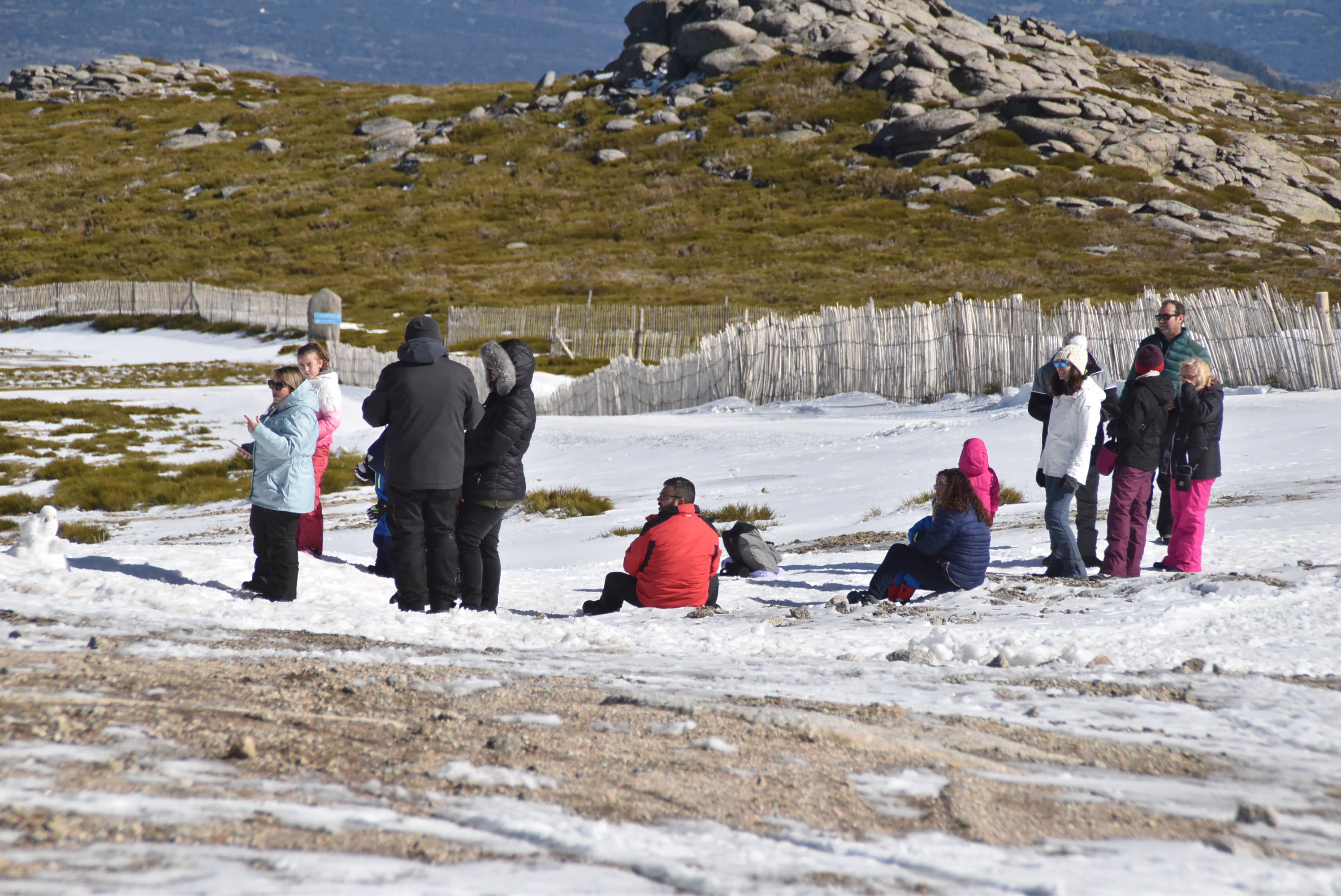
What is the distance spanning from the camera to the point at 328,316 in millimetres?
20750

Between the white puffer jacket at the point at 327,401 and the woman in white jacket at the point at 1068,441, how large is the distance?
4.41 m

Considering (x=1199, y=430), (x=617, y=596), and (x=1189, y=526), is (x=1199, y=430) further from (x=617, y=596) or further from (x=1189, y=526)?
(x=617, y=596)

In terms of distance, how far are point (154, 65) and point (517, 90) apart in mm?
40067

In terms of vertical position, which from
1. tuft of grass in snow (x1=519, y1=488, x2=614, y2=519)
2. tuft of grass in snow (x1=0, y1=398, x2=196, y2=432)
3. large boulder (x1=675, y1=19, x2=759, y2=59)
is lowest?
tuft of grass in snow (x1=519, y1=488, x2=614, y2=519)

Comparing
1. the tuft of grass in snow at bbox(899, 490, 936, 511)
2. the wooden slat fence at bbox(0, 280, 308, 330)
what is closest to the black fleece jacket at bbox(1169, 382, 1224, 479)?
the tuft of grass in snow at bbox(899, 490, 936, 511)

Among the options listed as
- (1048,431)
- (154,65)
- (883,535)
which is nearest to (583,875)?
(1048,431)

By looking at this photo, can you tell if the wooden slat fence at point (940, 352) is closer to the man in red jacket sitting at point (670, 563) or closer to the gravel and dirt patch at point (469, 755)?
the man in red jacket sitting at point (670, 563)

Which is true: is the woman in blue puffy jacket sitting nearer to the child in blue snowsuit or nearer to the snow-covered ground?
the snow-covered ground

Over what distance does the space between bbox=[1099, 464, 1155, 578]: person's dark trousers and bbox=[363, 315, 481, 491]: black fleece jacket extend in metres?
3.89

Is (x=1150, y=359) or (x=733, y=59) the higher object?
(x=733, y=59)

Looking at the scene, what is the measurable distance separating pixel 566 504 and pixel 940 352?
7.81m

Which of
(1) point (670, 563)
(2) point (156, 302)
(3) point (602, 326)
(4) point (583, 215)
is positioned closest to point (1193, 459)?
(1) point (670, 563)

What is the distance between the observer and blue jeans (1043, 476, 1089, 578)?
238 inches

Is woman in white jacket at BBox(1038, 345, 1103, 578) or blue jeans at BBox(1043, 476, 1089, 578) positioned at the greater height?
woman in white jacket at BBox(1038, 345, 1103, 578)
